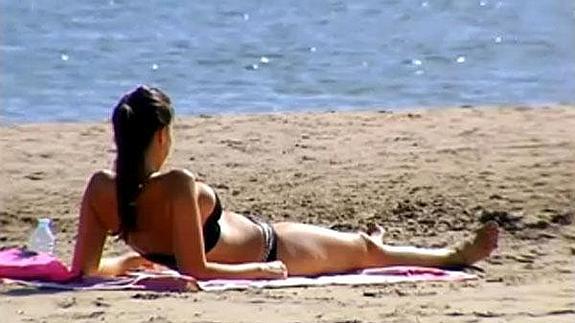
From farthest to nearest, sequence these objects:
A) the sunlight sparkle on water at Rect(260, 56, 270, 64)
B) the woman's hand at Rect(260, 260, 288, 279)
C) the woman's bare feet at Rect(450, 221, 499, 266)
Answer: the sunlight sparkle on water at Rect(260, 56, 270, 64) < the woman's bare feet at Rect(450, 221, 499, 266) < the woman's hand at Rect(260, 260, 288, 279)

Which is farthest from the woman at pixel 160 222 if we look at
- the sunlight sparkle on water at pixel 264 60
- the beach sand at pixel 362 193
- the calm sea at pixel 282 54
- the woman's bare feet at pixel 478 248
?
the sunlight sparkle on water at pixel 264 60

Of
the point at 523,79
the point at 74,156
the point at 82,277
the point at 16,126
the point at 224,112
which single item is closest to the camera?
the point at 82,277

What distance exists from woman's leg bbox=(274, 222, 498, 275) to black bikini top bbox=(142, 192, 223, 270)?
0.27 m

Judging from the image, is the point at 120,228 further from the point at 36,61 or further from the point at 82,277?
the point at 36,61

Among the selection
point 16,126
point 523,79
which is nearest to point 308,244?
point 16,126

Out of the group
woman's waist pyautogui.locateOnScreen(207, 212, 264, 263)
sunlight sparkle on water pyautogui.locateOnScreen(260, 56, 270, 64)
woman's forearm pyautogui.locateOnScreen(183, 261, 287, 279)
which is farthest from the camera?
sunlight sparkle on water pyautogui.locateOnScreen(260, 56, 270, 64)

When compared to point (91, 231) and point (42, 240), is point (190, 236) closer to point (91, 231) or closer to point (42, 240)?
point (91, 231)

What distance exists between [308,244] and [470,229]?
1.33 m

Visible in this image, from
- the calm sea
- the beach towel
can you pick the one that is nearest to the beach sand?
the beach towel

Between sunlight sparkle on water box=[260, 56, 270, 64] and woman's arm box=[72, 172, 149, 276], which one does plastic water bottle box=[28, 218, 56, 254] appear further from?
sunlight sparkle on water box=[260, 56, 270, 64]

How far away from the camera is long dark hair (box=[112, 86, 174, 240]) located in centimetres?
604

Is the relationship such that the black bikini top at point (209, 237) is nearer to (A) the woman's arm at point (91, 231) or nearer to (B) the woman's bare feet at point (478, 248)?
(A) the woman's arm at point (91, 231)

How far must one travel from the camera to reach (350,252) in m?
6.58

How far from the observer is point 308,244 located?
650 centimetres
